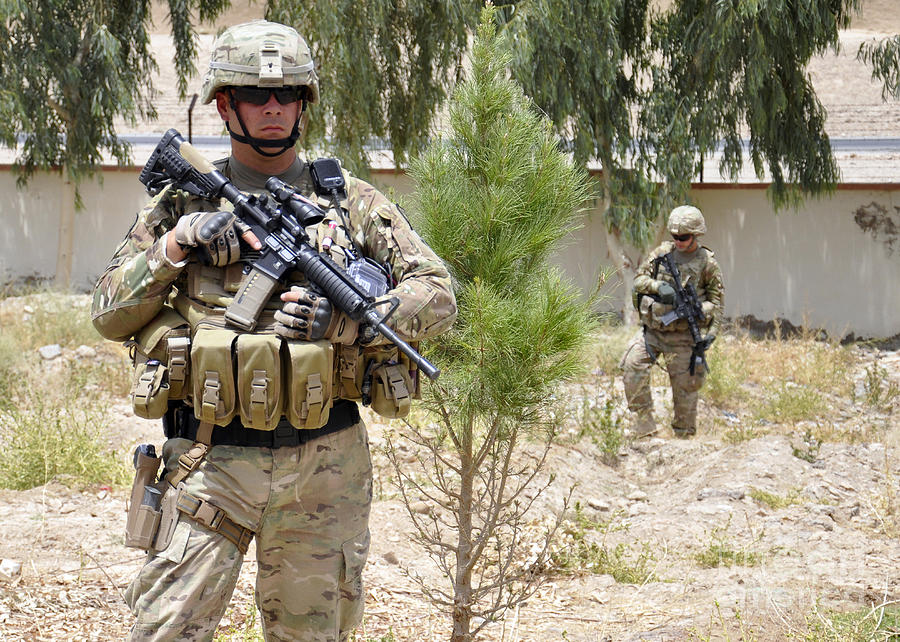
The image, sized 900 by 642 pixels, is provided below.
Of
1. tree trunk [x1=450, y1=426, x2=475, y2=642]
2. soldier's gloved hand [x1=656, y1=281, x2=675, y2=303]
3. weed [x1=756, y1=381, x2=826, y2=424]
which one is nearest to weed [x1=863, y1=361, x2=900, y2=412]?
weed [x1=756, y1=381, x2=826, y2=424]

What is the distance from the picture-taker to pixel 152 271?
2.37 m

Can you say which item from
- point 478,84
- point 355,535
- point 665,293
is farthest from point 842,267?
point 355,535

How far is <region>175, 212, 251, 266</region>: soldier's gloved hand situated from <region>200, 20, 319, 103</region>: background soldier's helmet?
0.35 metres

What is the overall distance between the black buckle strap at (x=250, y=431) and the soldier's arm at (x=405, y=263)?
0.98 feet

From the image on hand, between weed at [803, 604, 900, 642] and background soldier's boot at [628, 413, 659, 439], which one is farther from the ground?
weed at [803, 604, 900, 642]

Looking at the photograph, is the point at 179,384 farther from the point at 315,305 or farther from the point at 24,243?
the point at 24,243

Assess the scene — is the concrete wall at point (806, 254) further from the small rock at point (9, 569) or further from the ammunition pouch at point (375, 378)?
the ammunition pouch at point (375, 378)

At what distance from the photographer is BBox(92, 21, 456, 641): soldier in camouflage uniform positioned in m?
2.36

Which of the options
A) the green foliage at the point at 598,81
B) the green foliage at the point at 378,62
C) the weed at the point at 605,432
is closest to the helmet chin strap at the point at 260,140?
the weed at the point at 605,432

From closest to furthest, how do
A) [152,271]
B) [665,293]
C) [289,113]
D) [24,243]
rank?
1. [152,271]
2. [289,113]
3. [665,293]
4. [24,243]

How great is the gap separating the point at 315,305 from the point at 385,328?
0.58ft

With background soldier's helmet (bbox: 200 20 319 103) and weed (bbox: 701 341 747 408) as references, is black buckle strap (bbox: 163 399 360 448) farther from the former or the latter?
weed (bbox: 701 341 747 408)

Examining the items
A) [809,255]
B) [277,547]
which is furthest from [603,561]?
[809,255]

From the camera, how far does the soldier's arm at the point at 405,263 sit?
2500mm
